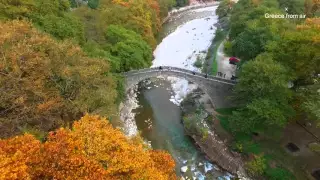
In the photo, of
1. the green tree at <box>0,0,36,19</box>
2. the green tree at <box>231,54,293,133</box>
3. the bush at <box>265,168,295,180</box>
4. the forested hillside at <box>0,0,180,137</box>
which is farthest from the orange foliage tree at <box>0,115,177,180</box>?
the green tree at <box>0,0,36,19</box>

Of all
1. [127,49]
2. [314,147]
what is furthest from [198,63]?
[314,147]

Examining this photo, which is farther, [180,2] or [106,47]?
[180,2]

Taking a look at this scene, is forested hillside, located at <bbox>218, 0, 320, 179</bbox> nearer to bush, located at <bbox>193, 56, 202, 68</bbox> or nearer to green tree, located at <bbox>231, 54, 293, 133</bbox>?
green tree, located at <bbox>231, 54, 293, 133</bbox>

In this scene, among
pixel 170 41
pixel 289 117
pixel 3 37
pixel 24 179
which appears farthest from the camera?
pixel 170 41

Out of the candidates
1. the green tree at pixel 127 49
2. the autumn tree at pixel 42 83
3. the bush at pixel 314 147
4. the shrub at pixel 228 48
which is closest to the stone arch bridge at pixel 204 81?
the green tree at pixel 127 49

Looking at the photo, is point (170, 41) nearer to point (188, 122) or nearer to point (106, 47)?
point (106, 47)

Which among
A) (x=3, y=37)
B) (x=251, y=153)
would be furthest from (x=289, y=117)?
(x=3, y=37)

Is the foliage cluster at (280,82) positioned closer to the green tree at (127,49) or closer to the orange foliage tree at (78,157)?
the green tree at (127,49)
